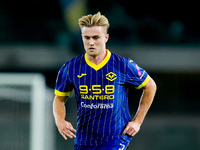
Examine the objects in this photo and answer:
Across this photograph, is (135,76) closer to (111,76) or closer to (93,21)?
(111,76)

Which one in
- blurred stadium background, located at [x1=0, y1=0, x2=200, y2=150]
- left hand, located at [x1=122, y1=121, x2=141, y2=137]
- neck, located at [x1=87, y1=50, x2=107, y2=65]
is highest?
blurred stadium background, located at [x1=0, y1=0, x2=200, y2=150]

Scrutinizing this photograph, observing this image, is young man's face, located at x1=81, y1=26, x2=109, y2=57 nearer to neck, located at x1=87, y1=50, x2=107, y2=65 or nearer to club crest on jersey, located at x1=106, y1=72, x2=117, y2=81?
neck, located at x1=87, y1=50, x2=107, y2=65

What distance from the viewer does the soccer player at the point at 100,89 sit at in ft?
10.3

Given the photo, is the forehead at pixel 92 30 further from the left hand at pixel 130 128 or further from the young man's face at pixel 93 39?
the left hand at pixel 130 128

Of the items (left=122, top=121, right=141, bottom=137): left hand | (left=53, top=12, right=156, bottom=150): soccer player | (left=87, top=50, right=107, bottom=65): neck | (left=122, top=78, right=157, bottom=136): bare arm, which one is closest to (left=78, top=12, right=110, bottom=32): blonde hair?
(left=53, top=12, right=156, bottom=150): soccer player

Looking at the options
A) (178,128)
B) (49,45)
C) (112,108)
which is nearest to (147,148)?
(178,128)

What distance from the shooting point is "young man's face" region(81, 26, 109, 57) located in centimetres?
311

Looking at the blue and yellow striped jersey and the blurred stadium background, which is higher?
the blurred stadium background

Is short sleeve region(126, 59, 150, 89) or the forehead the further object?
short sleeve region(126, 59, 150, 89)

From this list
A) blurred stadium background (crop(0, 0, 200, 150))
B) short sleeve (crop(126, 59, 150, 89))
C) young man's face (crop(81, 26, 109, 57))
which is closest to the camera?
young man's face (crop(81, 26, 109, 57))

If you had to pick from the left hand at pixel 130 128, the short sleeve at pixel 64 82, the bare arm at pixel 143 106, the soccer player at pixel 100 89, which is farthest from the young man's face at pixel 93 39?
the left hand at pixel 130 128

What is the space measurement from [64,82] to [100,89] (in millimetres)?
308

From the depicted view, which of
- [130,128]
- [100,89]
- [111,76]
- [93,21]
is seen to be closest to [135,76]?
[111,76]

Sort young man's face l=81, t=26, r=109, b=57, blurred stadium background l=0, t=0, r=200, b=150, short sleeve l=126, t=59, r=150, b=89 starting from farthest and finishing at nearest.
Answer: blurred stadium background l=0, t=0, r=200, b=150
short sleeve l=126, t=59, r=150, b=89
young man's face l=81, t=26, r=109, b=57
